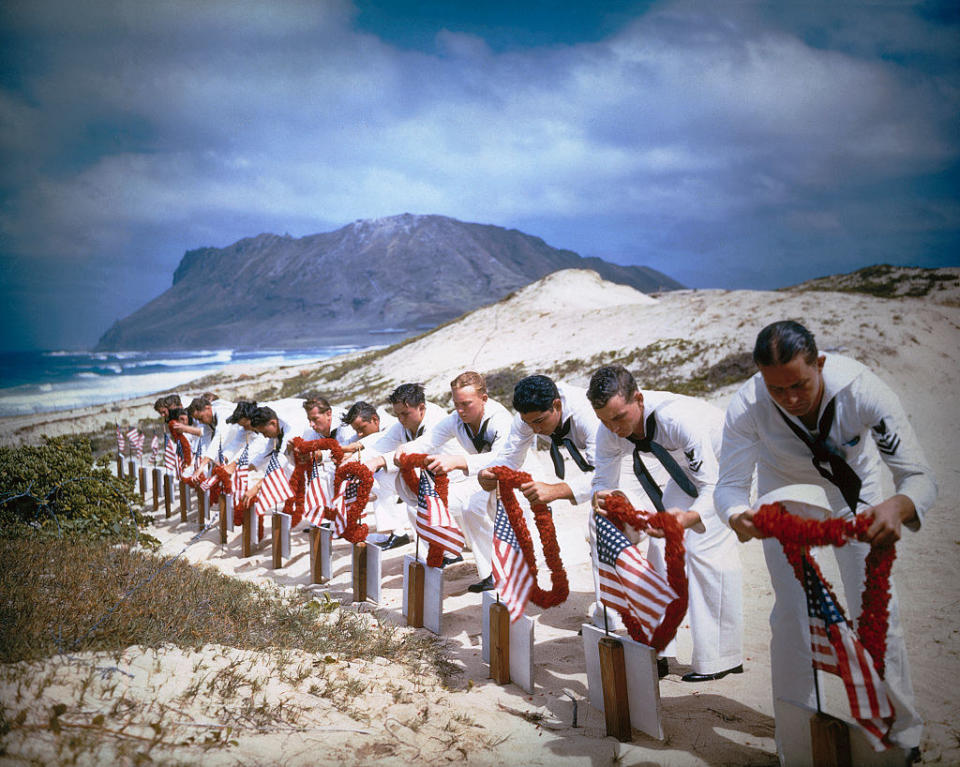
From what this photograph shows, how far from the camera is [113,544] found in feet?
26.3

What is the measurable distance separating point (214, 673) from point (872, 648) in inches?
146

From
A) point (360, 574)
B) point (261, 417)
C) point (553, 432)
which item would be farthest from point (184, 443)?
point (553, 432)

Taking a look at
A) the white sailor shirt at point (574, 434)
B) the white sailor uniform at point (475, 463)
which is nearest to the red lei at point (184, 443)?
the white sailor uniform at point (475, 463)

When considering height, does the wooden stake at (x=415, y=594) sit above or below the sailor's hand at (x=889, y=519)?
below

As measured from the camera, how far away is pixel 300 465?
748cm

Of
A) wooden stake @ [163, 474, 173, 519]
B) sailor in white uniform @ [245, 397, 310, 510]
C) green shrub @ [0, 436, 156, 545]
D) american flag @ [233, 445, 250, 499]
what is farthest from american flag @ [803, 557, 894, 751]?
wooden stake @ [163, 474, 173, 519]

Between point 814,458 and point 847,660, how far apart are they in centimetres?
102

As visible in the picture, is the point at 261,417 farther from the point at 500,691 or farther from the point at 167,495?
the point at 500,691

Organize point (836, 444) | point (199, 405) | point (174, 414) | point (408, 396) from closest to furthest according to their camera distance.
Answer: point (836, 444) → point (408, 396) → point (199, 405) → point (174, 414)

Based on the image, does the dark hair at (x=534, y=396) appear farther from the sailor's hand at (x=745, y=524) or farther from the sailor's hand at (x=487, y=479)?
the sailor's hand at (x=745, y=524)

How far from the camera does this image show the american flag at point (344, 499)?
20.7ft

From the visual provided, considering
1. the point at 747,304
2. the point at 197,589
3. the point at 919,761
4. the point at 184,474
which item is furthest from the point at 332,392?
the point at 919,761

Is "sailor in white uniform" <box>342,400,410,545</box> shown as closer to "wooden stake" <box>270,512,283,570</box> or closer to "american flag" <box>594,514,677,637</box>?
"wooden stake" <box>270,512,283,570</box>

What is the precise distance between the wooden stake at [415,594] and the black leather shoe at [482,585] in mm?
947
